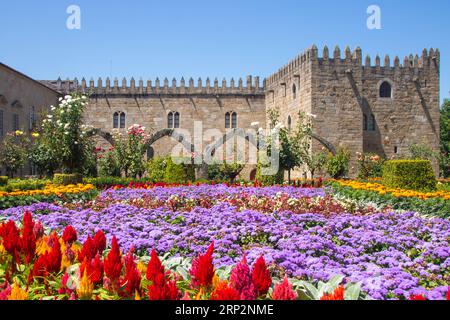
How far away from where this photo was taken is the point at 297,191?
1121cm

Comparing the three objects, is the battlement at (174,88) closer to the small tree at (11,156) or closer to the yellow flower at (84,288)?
the small tree at (11,156)

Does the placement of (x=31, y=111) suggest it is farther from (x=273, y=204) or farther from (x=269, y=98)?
(x=273, y=204)

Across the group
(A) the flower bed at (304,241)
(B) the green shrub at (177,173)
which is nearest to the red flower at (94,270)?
(A) the flower bed at (304,241)

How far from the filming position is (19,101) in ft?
79.7

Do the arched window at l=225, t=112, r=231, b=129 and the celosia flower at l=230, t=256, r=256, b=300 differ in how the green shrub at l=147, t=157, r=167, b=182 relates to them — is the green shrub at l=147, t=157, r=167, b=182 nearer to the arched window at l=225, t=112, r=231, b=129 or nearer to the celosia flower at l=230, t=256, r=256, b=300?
the arched window at l=225, t=112, r=231, b=129

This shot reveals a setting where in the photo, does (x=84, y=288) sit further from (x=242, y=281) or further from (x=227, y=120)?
(x=227, y=120)

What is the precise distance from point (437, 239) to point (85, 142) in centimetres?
1183

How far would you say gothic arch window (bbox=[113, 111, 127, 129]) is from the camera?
3031 cm

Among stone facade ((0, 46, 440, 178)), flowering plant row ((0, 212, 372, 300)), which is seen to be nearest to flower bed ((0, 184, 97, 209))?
flowering plant row ((0, 212, 372, 300))

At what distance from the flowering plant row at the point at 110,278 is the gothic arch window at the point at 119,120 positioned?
2738 cm

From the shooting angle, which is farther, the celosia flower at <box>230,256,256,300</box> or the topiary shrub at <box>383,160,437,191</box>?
the topiary shrub at <box>383,160,437,191</box>

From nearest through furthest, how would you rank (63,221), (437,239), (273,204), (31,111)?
1. (437,239)
2. (63,221)
3. (273,204)
4. (31,111)

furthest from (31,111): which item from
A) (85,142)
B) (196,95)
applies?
(85,142)

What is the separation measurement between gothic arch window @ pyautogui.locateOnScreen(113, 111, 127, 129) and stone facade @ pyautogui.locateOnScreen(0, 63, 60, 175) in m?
4.26
